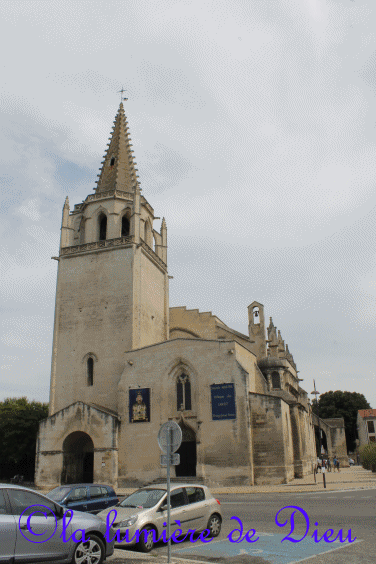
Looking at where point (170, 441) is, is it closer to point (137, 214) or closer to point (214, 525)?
point (214, 525)

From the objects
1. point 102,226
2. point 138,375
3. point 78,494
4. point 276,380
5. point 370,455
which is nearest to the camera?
point 78,494

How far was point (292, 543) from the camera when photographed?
414 inches

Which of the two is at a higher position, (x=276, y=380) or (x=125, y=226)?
(x=125, y=226)

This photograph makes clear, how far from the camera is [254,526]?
12984 mm

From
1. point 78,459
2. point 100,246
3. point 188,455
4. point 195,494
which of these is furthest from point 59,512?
point 100,246

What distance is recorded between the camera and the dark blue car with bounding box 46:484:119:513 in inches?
543

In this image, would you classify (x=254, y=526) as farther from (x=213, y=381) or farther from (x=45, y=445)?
(x=45, y=445)

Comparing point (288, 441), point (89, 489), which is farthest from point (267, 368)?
→ point (89, 489)

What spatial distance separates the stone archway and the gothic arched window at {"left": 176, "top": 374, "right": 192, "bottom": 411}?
7.16 m

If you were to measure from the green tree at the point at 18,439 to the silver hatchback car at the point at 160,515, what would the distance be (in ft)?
100

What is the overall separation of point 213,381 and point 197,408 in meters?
2.07

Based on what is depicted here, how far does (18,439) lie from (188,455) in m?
15.9

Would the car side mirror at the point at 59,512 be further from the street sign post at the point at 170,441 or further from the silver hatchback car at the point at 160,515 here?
the silver hatchback car at the point at 160,515

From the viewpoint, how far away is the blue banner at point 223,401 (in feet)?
101
